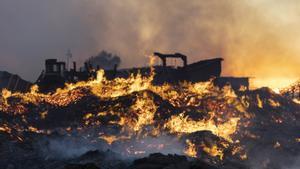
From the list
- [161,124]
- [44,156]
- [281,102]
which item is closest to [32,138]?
[44,156]

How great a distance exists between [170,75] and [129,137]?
846 cm

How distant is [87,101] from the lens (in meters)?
28.0

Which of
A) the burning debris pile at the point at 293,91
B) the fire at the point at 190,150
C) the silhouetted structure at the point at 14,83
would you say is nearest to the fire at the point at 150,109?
the fire at the point at 190,150

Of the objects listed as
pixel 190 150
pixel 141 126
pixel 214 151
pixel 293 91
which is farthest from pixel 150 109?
pixel 293 91

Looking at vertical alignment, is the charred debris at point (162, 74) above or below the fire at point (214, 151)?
above

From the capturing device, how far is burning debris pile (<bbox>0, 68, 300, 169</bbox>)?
22938 millimetres

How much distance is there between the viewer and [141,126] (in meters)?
25.9

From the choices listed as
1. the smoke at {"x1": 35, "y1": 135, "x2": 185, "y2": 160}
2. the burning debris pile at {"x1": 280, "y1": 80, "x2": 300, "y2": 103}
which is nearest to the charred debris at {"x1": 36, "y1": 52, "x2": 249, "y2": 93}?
the smoke at {"x1": 35, "y1": 135, "x2": 185, "y2": 160}

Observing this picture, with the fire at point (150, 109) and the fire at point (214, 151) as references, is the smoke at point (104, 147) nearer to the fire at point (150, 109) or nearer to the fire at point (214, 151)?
the fire at point (150, 109)

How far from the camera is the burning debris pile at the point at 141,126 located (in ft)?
75.3

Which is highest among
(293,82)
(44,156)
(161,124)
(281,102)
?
(293,82)

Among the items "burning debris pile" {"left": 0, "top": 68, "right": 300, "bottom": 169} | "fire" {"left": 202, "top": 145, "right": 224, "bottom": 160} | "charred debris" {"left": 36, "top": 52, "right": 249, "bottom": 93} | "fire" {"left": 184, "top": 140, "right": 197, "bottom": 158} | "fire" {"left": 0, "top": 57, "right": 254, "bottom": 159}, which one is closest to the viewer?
"burning debris pile" {"left": 0, "top": 68, "right": 300, "bottom": 169}

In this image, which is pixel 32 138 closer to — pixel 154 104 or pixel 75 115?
pixel 75 115

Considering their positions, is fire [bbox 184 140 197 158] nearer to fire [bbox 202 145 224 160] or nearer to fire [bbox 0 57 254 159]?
fire [bbox 0 57 254 159]
